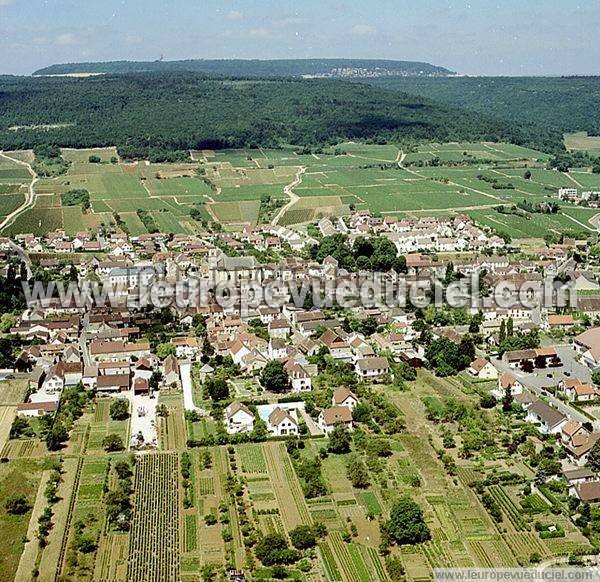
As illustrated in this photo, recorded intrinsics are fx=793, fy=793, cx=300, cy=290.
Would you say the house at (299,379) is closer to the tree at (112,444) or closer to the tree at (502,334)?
the tree at (112,444)

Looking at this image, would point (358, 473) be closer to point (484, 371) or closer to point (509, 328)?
point (484, 371)

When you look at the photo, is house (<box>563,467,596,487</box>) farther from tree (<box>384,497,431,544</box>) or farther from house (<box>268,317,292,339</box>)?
house (<box>268,317,292,339</box>)

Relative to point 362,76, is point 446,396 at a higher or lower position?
lower

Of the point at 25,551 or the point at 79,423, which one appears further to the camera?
the point at 79,423

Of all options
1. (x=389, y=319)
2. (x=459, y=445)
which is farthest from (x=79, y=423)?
(x=389, y=319)

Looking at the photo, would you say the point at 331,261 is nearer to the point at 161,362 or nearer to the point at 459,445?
the point at 161,362
